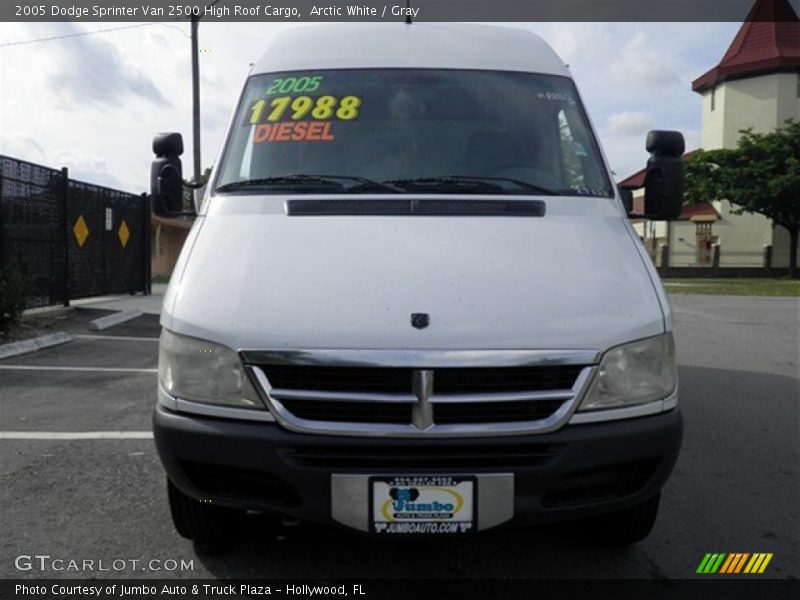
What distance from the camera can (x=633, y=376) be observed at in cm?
259

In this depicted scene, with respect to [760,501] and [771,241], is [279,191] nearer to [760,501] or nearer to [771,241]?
[760,501]

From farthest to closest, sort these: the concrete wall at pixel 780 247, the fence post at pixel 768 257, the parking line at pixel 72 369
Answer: the concrete wall at pixel 780 247
the fence post at pixel 768 257
the parking line at pixel 72 369

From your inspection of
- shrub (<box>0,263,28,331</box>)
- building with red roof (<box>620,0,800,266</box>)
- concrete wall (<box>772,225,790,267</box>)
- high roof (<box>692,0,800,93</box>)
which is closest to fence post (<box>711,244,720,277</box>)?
building with red roof (<box>620,0,800,266</box>)

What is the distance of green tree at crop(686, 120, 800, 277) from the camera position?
31.7m

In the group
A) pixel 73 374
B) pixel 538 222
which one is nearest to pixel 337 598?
pixel 538 222

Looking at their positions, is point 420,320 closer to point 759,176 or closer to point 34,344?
point 34,344

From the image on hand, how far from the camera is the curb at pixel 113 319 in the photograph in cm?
1032

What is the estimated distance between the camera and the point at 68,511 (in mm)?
3564

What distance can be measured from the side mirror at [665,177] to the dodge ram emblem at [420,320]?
196cm

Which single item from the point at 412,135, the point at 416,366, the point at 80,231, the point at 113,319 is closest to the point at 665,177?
the point at 412,135

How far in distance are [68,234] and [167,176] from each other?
29.8ft

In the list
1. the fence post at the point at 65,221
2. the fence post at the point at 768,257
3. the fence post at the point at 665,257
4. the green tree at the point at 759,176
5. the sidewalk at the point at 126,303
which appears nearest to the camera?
the fence post at the point at 65,221

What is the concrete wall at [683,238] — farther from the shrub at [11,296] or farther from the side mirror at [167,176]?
the side mirror at [167,176]
